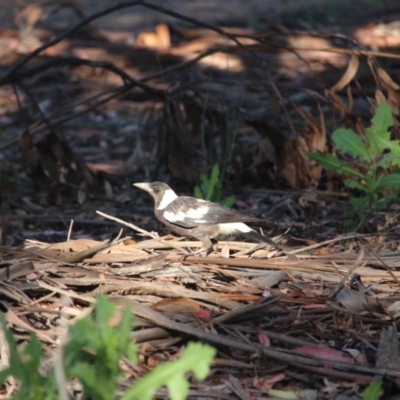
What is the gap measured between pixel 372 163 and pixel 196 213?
1.46 m

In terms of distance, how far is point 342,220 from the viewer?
688cm

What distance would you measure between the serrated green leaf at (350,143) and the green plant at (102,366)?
12.7 ft

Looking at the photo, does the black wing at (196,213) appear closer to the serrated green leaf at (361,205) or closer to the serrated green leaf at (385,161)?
the serrated green leaf at (361,205)

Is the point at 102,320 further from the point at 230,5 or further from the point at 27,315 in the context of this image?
the point at 230,5

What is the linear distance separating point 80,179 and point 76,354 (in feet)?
15.9

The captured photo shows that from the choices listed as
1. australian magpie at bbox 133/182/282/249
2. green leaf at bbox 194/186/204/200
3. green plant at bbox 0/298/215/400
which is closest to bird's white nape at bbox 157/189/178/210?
australian magpie at bbox 133/182/282/249

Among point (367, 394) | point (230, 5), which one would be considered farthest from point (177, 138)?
point (230, 5)

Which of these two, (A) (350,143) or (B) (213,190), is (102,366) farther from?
(A) (350,143)

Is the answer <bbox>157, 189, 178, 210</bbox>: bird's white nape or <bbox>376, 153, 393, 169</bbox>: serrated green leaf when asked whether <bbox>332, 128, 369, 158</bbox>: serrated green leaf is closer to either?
<bbox>376, 153, 393, 169</bbox>: serrated green leaf

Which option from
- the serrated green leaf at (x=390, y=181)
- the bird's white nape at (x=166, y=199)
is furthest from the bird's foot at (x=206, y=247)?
the serrated green leaf at (x=390, y=181)

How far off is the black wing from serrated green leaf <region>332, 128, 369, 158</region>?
122cm

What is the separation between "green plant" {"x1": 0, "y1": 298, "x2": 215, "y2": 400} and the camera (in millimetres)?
3137

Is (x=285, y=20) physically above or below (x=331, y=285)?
below

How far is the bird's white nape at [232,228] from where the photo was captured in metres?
6.08
